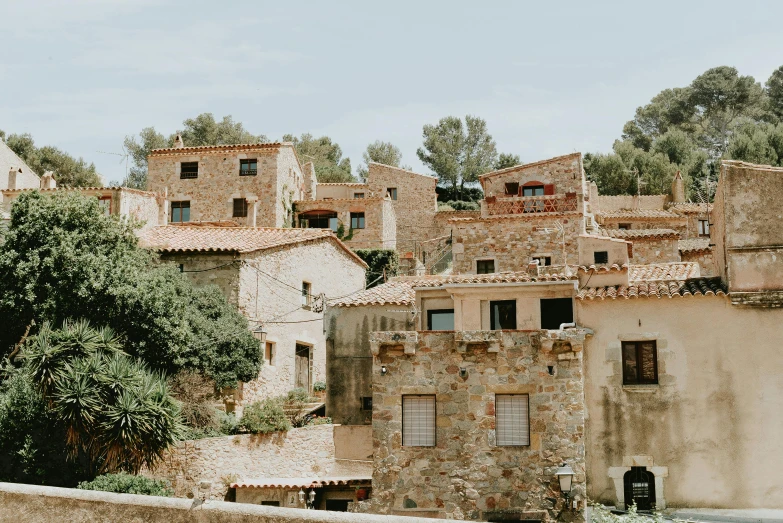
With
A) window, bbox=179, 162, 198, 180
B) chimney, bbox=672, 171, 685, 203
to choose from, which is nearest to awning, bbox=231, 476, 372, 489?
window, bbox=179, 162, 198, 180

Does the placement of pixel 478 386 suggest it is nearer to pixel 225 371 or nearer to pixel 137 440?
pixel 137 440

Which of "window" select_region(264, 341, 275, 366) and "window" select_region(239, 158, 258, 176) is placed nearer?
"window" select_region(264, 341, 275, 366)

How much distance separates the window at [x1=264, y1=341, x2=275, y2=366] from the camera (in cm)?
3547

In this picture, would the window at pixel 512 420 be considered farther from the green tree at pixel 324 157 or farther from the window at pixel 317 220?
the green tree at pixel 324 157

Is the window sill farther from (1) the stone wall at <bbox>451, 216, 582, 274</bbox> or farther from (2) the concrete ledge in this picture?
(1) the stone wall at <bbox>451, 216, 582, 274</bbox>

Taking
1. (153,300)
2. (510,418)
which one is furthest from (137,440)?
(510,418)

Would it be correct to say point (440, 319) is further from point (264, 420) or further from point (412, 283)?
point (264, 420)

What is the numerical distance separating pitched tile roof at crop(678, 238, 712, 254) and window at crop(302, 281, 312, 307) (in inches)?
701

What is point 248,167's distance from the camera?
5072 centimetres

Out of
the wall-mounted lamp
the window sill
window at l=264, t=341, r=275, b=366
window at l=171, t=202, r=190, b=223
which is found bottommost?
the wall-mounted lamp

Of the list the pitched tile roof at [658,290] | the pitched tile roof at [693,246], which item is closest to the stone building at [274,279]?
the pitched tile roof at [658,290]

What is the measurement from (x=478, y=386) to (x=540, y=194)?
23657 mm

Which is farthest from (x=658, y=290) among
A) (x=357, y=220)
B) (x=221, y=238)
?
(x=357, y=220)

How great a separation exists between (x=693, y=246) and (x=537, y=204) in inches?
329
